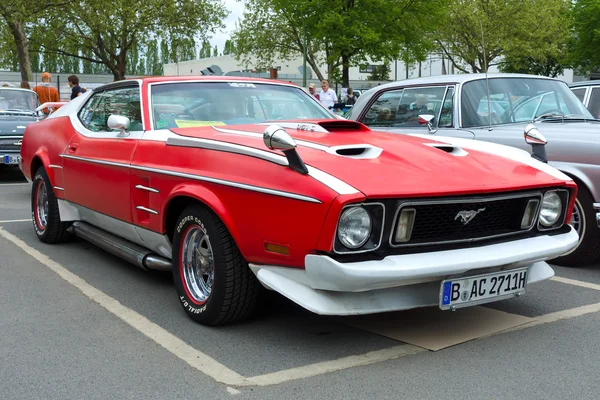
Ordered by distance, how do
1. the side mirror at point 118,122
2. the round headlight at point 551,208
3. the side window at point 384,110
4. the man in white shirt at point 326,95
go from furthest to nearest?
1. the man in white shirt at point 326,95
2. the side window at point 384,110
3. the side mirror at point 118,122
4. the round headlight at point 551,208

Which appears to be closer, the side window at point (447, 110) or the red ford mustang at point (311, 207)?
the red ford mustang at point (311, 207)

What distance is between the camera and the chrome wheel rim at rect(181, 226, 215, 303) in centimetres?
401

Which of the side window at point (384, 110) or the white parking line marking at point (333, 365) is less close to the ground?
the side window at point (384, 110)

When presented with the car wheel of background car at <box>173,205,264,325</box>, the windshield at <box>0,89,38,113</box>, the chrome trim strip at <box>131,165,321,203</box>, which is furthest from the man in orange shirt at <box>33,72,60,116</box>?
the car wheel of background car at <box>173,205,264,325</box>

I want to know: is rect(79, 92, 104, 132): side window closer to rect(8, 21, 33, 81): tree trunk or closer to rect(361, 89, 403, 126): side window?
rect(361, 89, 403, 126): side window

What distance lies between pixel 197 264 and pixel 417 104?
3597 mm

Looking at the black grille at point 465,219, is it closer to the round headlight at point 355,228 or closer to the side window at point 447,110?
the round headlight at point 355,228

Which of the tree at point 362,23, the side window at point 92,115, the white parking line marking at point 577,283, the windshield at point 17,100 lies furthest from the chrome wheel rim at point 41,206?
the tree at point 362,23

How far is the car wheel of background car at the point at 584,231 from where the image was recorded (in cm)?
537

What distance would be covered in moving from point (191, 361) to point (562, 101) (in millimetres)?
4699

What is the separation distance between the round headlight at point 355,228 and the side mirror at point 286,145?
12.3 inches

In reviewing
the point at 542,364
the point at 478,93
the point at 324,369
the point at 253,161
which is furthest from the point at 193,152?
the point at 478,93

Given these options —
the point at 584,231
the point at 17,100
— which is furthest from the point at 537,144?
the point at 17,100

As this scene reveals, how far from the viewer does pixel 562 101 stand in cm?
655
